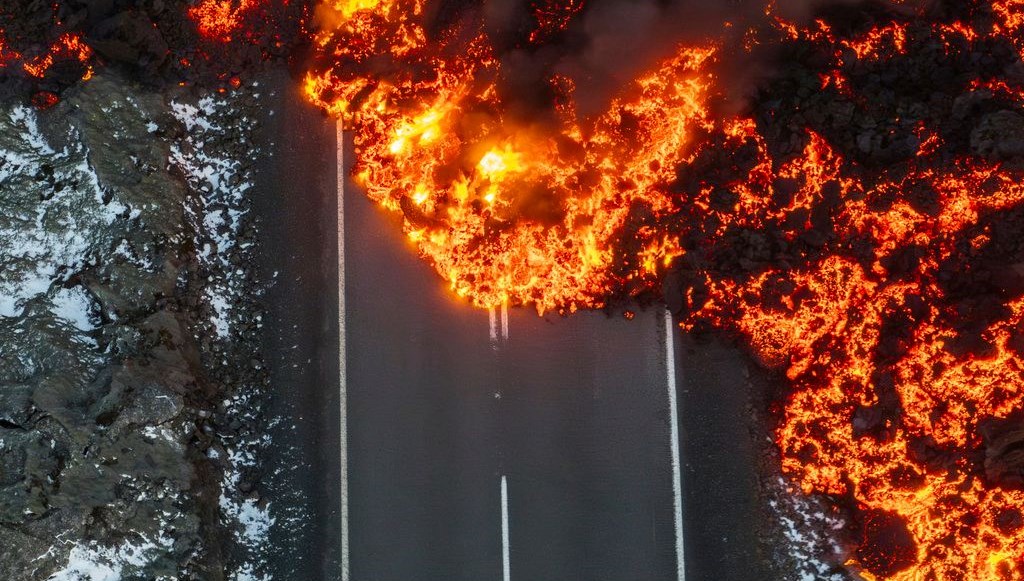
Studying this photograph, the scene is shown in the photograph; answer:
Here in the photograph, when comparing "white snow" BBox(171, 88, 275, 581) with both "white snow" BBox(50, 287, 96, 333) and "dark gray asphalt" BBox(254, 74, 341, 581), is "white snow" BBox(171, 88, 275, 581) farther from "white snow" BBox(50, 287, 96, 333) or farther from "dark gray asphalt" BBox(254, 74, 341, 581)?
"white snow" BBox(50, 287, 96, 333)

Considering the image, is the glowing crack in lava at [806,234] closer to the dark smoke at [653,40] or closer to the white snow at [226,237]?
the dark smoke at [653,40]

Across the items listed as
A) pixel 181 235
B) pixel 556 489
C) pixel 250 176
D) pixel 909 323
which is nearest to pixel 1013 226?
pixel 909 323

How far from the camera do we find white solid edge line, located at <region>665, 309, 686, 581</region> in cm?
823

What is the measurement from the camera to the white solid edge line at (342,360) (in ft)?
27.8

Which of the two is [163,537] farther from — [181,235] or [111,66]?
[111,66]

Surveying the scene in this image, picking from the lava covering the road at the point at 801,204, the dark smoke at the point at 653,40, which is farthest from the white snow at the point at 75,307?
the dark smoke at the point at 653,40

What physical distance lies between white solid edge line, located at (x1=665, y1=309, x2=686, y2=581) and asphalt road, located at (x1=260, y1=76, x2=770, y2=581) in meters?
0.04

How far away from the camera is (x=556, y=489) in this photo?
832 cm

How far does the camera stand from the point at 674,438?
8.24 metres

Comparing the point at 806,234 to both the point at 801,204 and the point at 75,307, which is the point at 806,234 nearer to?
the point at 801,204

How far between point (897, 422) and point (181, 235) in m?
9.16

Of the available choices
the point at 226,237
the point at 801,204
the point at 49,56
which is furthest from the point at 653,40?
the point at 49,56

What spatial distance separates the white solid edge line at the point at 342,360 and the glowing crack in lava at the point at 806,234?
550mm

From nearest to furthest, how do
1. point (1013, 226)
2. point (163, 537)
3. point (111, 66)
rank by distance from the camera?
point (1013, 226)
point (163, 537)
point (111, 66)
